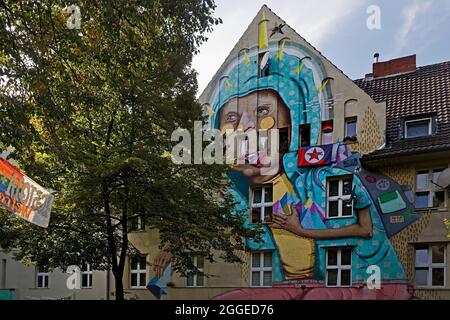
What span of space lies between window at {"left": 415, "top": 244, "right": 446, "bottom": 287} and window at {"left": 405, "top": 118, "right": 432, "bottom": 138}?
7.19ft

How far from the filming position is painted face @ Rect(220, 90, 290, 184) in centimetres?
1066

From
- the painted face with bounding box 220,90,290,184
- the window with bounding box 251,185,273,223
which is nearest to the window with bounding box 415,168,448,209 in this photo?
the painted face with bounding box 220,90,290,184

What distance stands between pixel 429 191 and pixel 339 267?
211 cm

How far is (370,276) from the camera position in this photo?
30.4ft

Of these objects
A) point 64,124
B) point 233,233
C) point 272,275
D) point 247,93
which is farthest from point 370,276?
point 64,124

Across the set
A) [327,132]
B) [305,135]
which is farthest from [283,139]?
[327,132]

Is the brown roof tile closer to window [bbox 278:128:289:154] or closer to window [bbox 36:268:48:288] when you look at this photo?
window [bbox 278:128:289:154]

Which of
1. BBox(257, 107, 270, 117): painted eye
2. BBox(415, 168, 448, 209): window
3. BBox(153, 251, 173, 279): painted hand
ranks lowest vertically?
BBox(153, 251, 173, 279): painted hand

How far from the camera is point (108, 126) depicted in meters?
7.86

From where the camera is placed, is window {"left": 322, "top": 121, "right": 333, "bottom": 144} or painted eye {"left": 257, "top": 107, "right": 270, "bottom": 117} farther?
painted eye {"left": 257, "top": 107, "right": 270, "bottom": 117}

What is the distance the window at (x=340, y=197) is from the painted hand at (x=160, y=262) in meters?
3.20

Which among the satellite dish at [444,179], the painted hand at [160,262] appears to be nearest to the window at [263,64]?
the satellite dish at [444,179]

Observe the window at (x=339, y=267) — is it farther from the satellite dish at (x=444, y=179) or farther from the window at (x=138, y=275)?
the window at (x=138, y=275)
